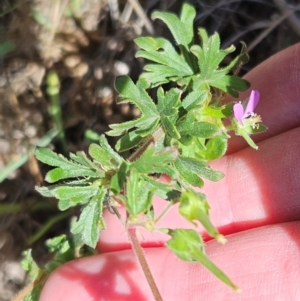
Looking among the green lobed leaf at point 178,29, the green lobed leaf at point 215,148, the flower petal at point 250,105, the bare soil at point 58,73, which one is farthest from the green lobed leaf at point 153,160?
the bare soil at point 58,73

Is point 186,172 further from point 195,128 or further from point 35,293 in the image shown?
point 35,293

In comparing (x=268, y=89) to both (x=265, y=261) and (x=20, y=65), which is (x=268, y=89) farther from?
(x=20, y=65)

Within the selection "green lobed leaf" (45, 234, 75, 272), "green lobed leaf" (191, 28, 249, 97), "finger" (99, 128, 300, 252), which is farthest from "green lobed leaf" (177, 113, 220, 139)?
"green lobed leaf" (45, 234, 75, 272)

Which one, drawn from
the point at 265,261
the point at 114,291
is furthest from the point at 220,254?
the point at 114,291

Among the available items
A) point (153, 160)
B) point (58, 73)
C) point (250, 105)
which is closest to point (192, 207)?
point (153, 160)

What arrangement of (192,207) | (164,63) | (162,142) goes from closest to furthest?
1. (192,207)
2. (162,142)
3. (164,63)

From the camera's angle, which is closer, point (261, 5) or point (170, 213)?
point (170, 213)
